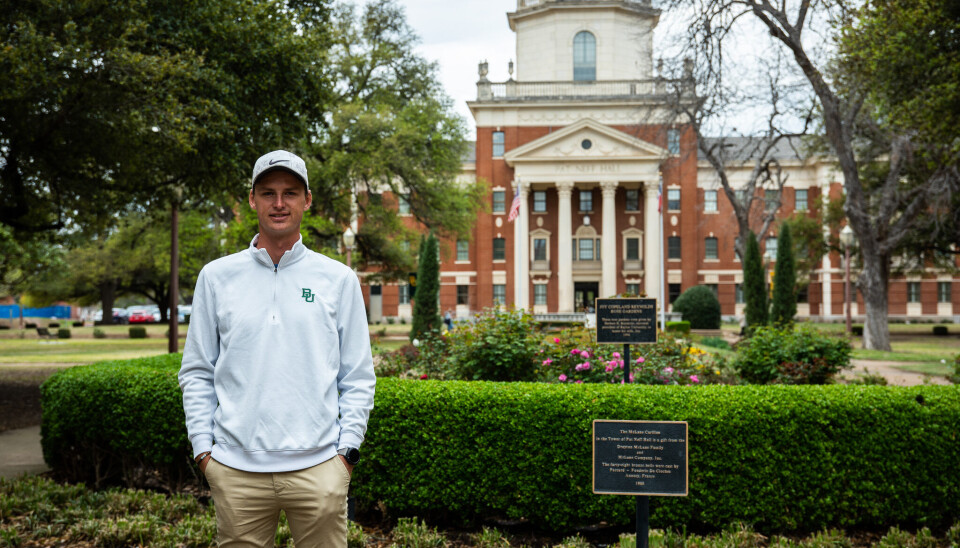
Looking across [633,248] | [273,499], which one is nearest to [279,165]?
[273,499]

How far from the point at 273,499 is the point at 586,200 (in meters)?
53.4

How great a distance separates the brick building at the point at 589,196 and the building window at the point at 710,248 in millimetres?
95

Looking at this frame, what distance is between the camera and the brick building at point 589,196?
51812mm

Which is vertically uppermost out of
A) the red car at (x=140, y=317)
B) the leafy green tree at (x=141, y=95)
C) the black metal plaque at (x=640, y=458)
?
the leafy green tree at (x=141, y=95)

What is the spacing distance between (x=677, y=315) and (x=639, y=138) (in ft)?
58.5

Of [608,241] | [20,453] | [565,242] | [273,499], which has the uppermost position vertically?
[608,241]

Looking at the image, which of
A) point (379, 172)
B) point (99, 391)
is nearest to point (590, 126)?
point (379, 172)

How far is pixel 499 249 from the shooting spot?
182ft

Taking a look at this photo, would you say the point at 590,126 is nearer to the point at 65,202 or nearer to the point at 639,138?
the point at 639,138

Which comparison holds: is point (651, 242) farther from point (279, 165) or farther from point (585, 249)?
point (279, 165)

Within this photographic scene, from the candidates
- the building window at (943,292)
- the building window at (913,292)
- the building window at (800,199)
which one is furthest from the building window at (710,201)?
the building window at (943,292)

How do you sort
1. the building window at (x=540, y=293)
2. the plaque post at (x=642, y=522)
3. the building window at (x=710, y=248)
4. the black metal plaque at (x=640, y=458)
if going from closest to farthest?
1. the black metal plaque at (x=640, y=458)
2. the plaque post at (x=642, y=522)
3. the building window at (x=540, y=293)
4. the building window at (x=710, y=248)

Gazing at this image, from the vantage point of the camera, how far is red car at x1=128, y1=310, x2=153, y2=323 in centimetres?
5984

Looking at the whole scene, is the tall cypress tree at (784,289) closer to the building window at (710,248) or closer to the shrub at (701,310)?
the shrub at (701,310)
